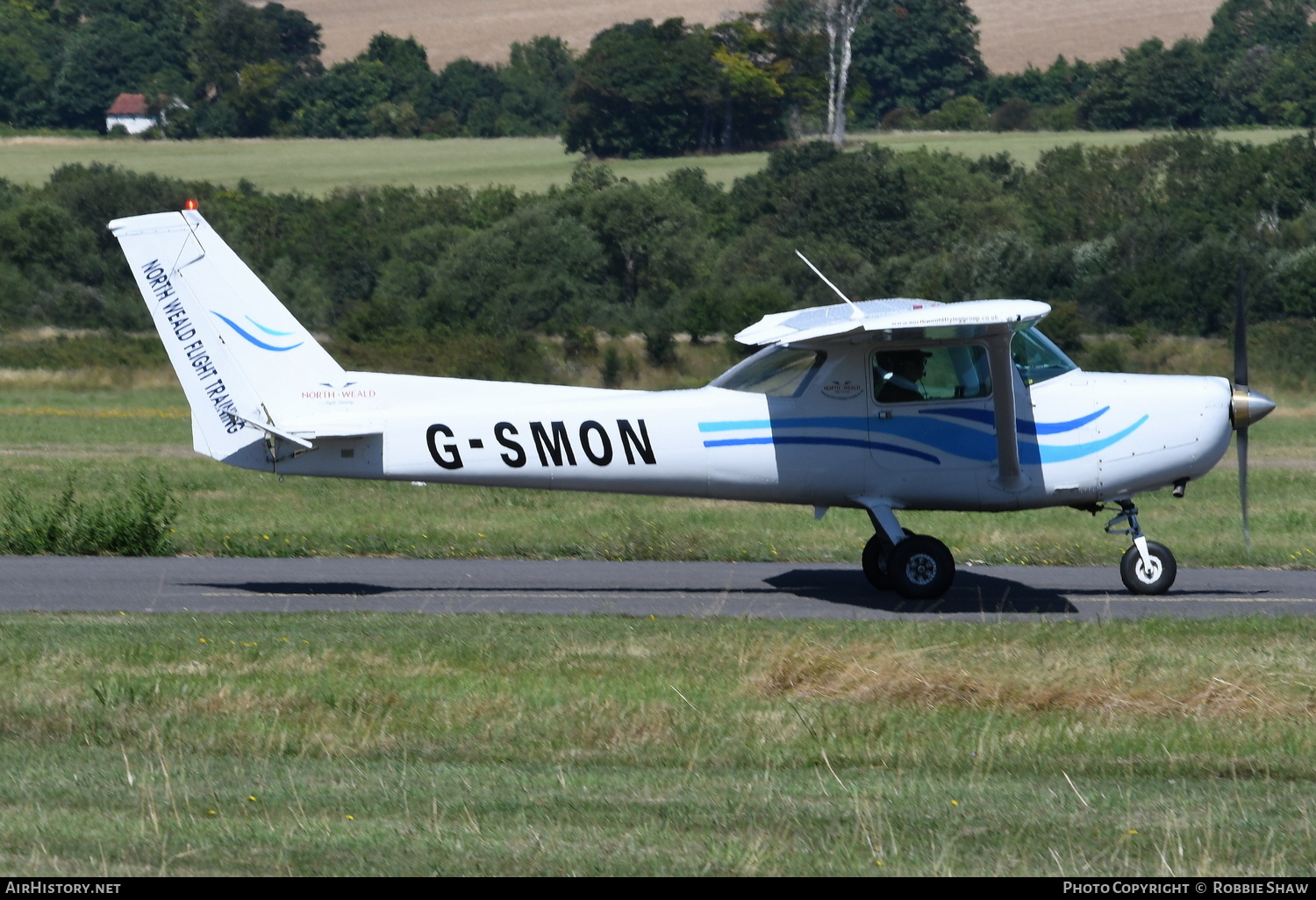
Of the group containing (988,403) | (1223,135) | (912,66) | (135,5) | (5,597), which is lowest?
(5,597)

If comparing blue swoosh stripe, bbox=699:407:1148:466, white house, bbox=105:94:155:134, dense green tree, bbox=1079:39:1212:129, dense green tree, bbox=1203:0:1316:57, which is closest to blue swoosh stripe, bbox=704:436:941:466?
blue swoosh stripe, bbox=699:407:1148:466

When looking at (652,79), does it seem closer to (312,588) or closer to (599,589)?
(599,589)

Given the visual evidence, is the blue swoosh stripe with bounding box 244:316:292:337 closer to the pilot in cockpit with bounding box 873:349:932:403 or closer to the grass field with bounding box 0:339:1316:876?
the grass field with bounding box 0:339:1316:876

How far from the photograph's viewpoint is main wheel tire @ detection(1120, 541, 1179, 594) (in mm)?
12680

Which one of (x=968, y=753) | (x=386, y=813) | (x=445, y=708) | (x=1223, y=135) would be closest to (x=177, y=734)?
(x=445, y=708)

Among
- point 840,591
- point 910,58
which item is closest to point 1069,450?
point 840,591

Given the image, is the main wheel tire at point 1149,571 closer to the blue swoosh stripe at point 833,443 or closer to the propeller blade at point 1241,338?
the propeller blade at point 1241,338

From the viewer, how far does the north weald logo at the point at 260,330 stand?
39.8 ft

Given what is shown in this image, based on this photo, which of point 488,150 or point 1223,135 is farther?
point 488,150

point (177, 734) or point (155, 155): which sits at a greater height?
point (155, 155)

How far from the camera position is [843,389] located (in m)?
12.2

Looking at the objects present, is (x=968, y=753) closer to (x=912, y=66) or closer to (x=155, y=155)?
(x=155, y=155)

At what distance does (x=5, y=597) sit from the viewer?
12.0 metres

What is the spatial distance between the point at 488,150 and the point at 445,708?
278ft
